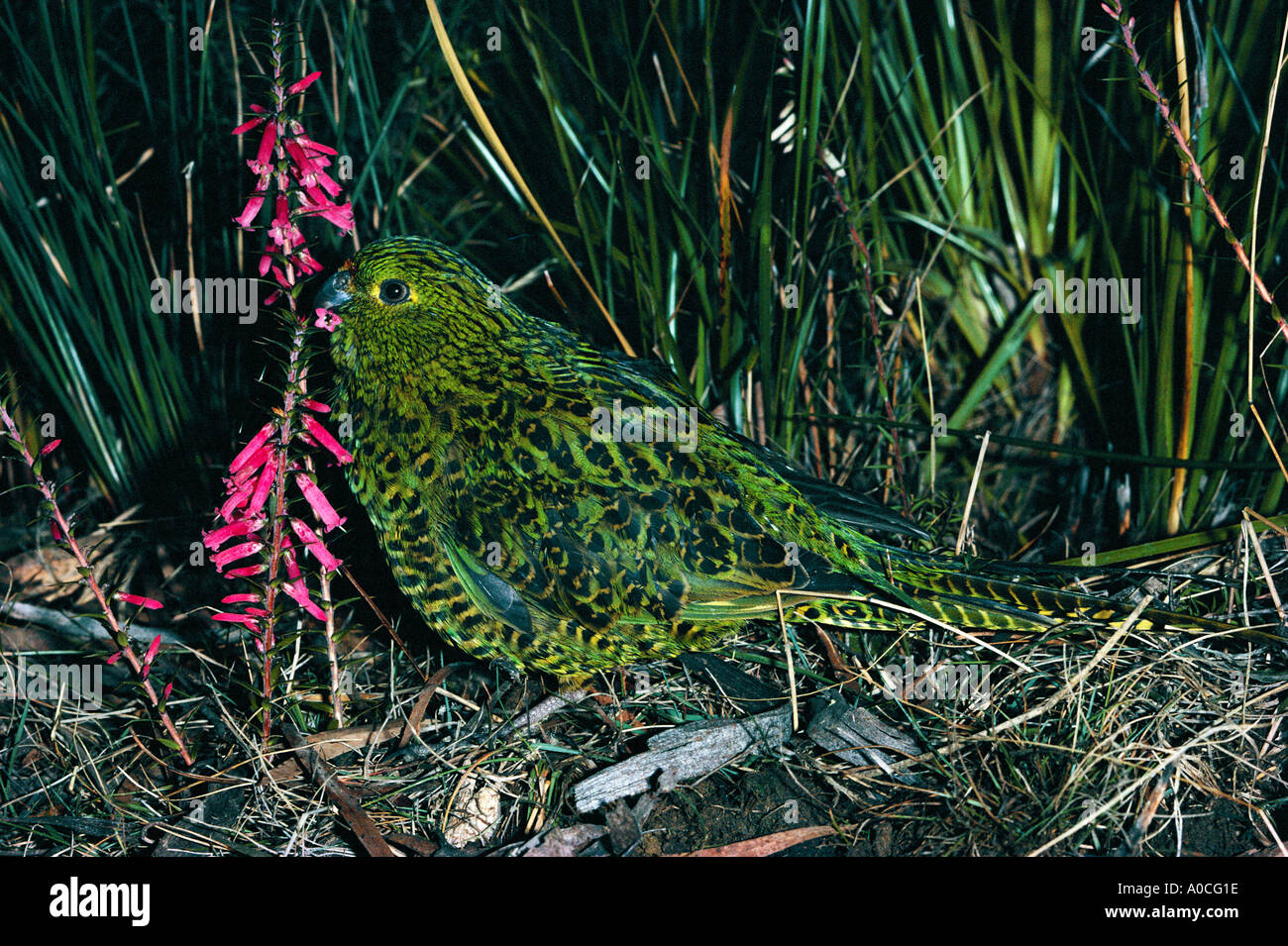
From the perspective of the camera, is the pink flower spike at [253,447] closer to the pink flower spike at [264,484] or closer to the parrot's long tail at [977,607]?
the pink flower spike at [264,484]

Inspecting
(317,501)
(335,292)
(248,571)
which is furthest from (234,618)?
(335,292)

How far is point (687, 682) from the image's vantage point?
3.53 meters

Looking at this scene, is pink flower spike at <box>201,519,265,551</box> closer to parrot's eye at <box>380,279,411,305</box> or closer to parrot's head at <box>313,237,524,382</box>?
parrot's head at <box>313,237,524,382</box>

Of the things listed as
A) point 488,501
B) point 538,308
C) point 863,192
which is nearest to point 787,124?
point 863,192

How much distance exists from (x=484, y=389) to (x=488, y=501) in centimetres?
39

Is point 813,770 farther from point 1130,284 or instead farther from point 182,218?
point 182,218
